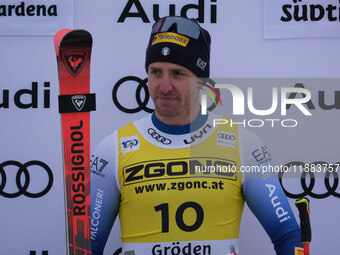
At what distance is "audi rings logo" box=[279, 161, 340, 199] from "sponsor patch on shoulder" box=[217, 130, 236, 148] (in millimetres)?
539

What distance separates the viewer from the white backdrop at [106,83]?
347 cm

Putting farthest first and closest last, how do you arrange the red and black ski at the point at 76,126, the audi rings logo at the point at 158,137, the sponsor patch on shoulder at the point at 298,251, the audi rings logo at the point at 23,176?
the audi rings logo at the point at 23,176 → the audi rings logo at the point at 158,137 → the sponsor patch on shoulder at the point at 298,251 → the red and black ski at the point at 76,126

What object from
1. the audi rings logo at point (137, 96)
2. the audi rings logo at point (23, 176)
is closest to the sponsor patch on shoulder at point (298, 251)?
the audi rings logo at point (137, 96)

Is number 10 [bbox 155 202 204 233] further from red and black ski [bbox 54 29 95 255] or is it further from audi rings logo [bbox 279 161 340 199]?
audi rings logo [bbox 279 161 340 199]

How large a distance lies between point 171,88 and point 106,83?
63 cm

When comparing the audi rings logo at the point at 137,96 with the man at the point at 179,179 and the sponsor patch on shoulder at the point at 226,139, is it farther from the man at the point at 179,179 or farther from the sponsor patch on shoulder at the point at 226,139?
the sponsor patch on shoulder at the point at 226,139

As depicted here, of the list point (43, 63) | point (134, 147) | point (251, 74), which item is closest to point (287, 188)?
point (251, 74)

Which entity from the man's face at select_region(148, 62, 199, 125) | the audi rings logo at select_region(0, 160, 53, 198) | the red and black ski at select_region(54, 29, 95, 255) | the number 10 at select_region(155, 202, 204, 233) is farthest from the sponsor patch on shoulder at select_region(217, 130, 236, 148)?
the audi rings logo at select_region(0, 160, 53, 198)

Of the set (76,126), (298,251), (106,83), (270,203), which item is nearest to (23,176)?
(106,83)

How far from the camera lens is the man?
2961 millimetres

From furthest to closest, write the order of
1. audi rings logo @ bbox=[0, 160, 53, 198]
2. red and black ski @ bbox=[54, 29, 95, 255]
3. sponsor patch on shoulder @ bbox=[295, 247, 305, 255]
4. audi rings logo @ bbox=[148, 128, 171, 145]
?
audi rings logo @ bbox=[0, 160, 53, 198] → audi rings logo @ bbox=[148, 128, 171, 145] → sponsor patch on shoulder @ bbox=[295, 247, 305, 255] → red and black ski @ bbox=[54, 29, 95, 255]

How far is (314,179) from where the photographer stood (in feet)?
11.6

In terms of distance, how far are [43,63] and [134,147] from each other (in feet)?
2.73

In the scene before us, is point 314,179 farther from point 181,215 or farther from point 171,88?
point 171,88
